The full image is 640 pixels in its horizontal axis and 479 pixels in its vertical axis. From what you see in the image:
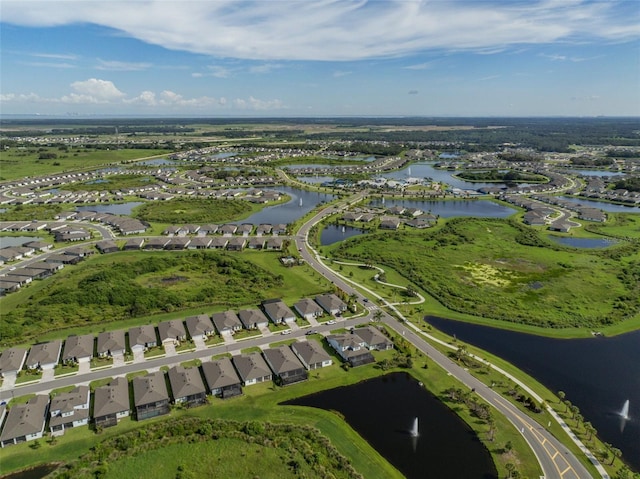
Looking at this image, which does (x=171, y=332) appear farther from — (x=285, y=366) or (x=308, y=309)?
(x=308, y=309)

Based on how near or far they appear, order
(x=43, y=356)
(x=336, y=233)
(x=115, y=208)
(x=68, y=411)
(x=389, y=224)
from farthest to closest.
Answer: (x=115, y=208) → (x=389, y=224) → (x=336, y=233) → (x=43, y=356) → (x=68, y=411)

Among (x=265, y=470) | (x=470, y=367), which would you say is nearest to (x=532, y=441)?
(x=470, y=367)

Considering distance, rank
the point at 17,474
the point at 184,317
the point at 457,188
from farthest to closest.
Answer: the point at 457,188 < the point at 184,317 < the point at 17,474

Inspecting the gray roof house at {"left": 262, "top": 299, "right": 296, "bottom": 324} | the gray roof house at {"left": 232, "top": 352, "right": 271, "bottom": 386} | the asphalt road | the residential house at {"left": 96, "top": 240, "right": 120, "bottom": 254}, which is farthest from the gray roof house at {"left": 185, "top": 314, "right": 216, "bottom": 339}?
the residential house at {"left": 96, "top": 240, "right": 120, "bottom": 254}

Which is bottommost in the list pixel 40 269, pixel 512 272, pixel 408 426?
pixel 408 426

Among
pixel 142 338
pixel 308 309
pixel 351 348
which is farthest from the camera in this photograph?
pixel 308 309

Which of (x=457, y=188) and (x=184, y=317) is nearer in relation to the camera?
(x=184, y=317)

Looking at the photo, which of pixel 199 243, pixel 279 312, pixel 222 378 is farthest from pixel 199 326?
pixel 199 243

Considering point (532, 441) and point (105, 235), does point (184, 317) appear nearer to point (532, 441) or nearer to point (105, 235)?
point (532, 441)

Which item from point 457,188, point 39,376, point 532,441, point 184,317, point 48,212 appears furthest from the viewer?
point 457,188
